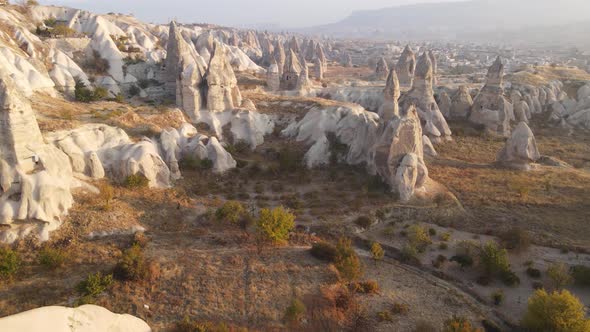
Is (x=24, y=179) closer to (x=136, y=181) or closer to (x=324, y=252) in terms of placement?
(x=136, y=181)

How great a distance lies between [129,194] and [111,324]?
38.7ft

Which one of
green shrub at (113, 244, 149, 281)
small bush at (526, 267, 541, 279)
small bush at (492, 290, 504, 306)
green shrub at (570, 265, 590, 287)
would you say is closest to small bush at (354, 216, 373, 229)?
small bush at (492, 290, 504, 306)

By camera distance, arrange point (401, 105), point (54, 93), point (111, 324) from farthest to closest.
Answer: point (401, 105), point (54, 93), point (111, 324)

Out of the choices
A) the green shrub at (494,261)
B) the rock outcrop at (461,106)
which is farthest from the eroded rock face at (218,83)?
the rock outcrop at (461,106)

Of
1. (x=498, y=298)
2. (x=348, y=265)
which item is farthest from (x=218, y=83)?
(x=498, y=298)

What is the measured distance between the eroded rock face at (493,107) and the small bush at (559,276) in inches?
1115

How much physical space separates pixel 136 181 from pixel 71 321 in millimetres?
12966

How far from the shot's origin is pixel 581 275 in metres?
18.1

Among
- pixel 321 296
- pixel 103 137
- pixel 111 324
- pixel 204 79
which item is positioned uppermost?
pixel 204 79

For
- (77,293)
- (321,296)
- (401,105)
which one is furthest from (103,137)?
(401,105)

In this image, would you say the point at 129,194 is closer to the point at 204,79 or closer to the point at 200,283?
the point at 200,283

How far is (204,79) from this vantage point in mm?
36188

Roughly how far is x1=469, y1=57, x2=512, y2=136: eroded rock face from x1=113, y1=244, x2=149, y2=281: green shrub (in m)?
39.6

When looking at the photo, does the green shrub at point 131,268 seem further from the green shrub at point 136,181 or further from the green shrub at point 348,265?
the green shrub at point 348,265
